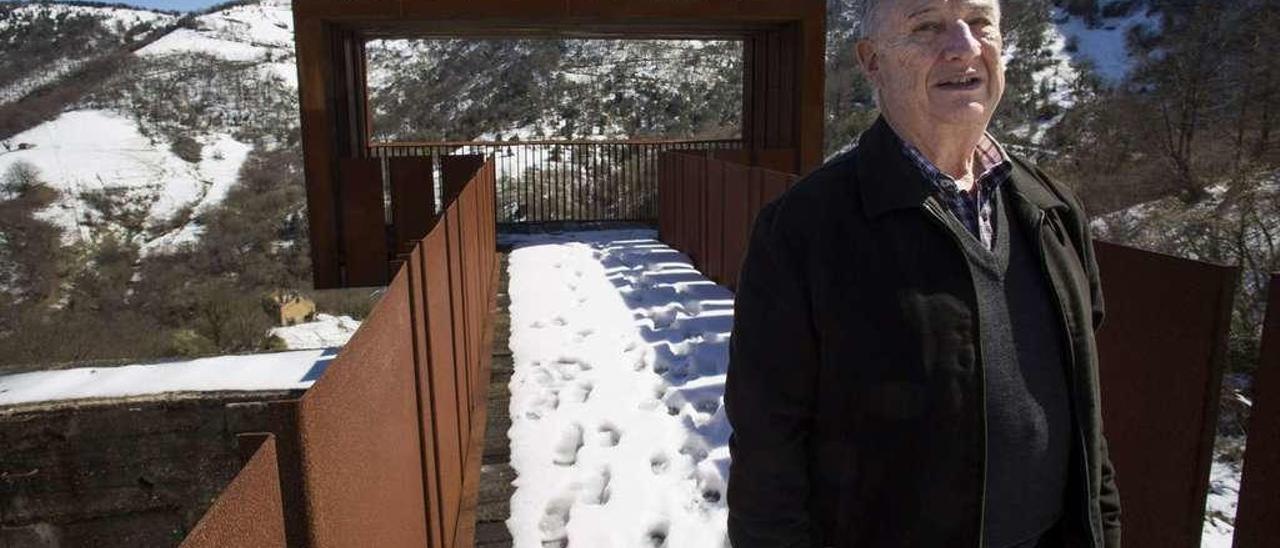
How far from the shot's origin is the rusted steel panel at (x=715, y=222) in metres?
8.25

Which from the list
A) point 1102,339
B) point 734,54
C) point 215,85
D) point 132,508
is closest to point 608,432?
point 1102,339

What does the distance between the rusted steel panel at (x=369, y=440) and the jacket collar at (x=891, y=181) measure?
109cm

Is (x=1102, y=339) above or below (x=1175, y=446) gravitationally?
above

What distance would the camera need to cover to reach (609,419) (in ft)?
15.6

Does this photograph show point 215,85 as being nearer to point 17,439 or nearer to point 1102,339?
point 17,439

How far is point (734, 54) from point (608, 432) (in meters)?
56.6

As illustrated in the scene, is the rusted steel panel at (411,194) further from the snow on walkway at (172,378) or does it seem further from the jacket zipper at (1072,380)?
the jacket zipper at (1072,380)

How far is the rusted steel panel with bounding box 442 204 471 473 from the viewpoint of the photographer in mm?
4100

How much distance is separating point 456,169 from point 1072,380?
985 cm

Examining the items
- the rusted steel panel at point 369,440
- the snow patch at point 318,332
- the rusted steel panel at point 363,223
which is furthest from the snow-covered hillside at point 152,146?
the rusted steel panel at point 369,440

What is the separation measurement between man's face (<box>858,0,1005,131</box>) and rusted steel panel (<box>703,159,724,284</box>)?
6.47 m

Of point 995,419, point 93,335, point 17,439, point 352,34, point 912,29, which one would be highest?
point 352,34

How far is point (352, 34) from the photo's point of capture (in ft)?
39.1

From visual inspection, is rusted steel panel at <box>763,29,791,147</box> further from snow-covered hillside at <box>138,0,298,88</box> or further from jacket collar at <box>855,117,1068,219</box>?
snow-covered hillside at <box>138,0,298,88</box>
